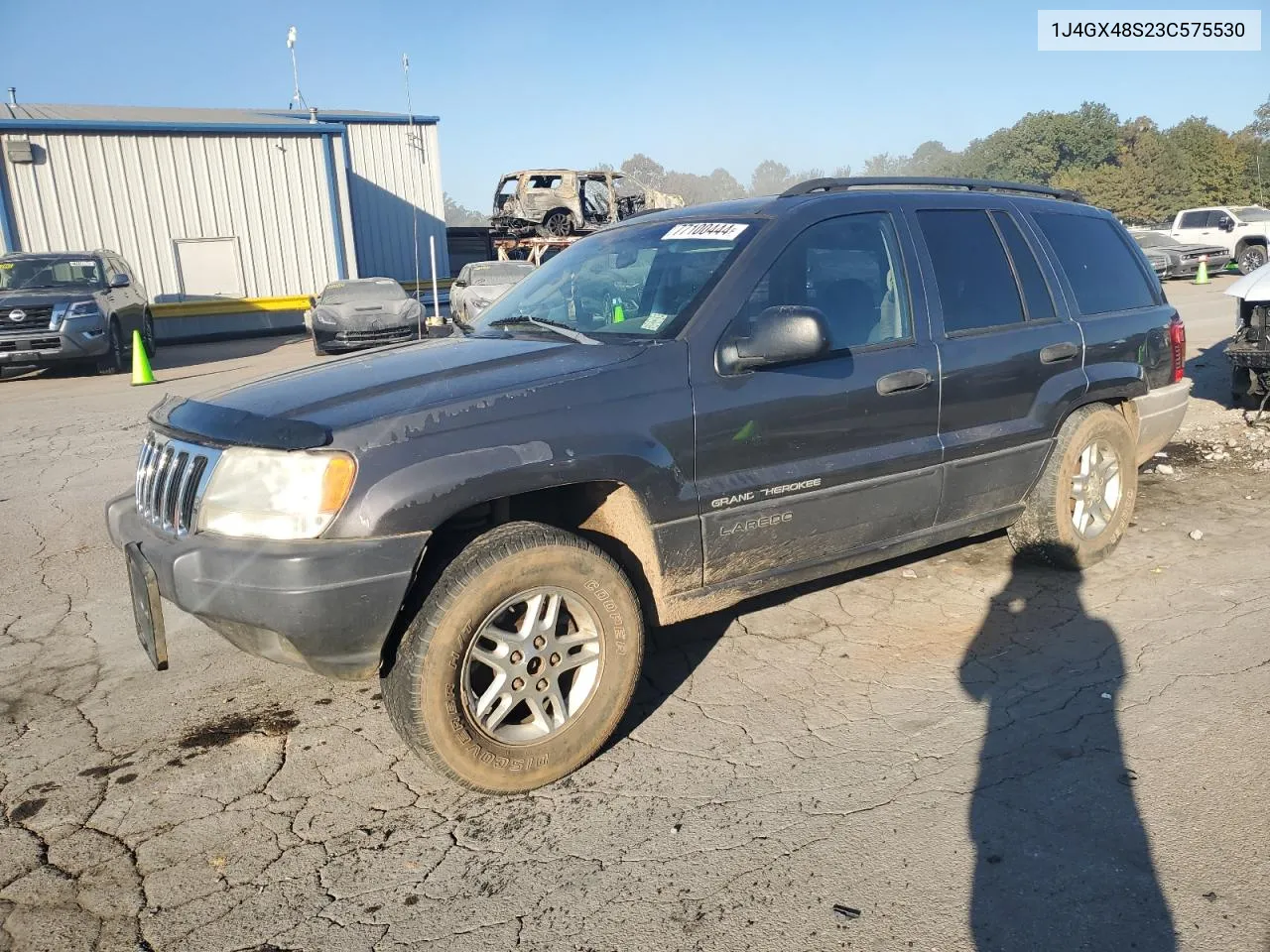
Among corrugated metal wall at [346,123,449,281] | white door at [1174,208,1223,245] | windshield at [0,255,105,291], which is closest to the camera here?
windshield at [0,255,105,291]

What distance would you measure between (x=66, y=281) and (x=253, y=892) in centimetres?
1432

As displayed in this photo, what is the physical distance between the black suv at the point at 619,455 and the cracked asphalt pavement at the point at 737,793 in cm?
37

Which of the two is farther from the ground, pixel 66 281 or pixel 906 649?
pixel 66 281

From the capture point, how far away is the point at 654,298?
3.67 meters

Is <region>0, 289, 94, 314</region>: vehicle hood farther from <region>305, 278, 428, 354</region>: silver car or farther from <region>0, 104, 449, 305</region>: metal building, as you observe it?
<region>0, 104, 449, 305</region>: metal building

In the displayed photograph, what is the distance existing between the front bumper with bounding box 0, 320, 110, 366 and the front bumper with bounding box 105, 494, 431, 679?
12.5 m

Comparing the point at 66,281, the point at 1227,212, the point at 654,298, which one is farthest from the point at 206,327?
the point at 1227,212

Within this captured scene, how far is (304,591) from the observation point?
2.68 meters

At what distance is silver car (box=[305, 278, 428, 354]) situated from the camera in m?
15.8

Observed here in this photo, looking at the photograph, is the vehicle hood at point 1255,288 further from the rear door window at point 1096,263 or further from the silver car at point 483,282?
the silver car at point 483,282

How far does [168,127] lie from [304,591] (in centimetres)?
2191

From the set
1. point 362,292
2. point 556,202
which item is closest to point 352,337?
point 362,292

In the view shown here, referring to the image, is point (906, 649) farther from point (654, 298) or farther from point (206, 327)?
point (206, 327)

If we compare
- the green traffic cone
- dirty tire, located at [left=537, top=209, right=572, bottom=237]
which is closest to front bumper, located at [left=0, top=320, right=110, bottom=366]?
the green traffic cone
